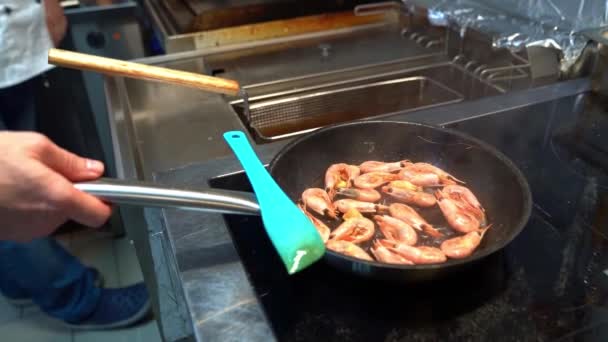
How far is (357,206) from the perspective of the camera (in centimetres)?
65

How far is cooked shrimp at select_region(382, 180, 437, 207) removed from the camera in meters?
0.67

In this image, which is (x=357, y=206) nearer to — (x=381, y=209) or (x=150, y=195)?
(x=381, y=209)

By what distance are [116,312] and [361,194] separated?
1.00 metres

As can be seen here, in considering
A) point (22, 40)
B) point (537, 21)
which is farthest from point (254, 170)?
point (22, 40)

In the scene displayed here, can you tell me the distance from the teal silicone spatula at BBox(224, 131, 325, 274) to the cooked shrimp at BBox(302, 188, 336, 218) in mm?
114

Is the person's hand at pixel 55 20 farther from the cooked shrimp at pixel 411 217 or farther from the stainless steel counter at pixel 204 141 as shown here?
the cooked shrimp at pixel 411 217

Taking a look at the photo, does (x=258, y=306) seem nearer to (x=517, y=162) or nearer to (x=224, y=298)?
(x=224, y=298)

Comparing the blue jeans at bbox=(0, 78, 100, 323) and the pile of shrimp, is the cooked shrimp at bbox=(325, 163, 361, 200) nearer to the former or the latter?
the pile of shrimp

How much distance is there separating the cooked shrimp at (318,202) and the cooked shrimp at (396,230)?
63 mm

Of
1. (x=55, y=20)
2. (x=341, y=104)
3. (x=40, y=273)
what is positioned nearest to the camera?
(x=341, y=104)

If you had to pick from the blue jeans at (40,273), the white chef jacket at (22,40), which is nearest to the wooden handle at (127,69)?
the white chef jacket at (22,40)

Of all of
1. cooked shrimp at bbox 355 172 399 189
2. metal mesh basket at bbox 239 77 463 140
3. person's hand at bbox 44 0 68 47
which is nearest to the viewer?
cooked shrimp at bbox 355 172 399 189

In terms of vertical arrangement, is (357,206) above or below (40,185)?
below

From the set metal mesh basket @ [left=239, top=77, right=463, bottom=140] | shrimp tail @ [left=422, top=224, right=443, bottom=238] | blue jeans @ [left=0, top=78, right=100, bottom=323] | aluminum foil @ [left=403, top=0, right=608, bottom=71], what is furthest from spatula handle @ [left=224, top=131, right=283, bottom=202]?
blue jeans @ [left=0, top=78, right=100, bottom=323]
